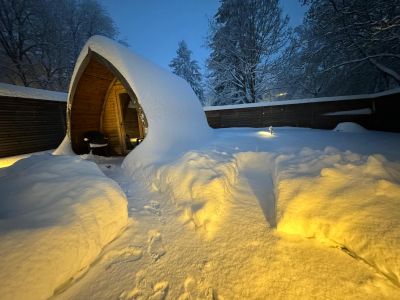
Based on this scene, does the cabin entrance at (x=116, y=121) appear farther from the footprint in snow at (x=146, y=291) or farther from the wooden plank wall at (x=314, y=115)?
the wooden plank wall at (x=314, y=115)

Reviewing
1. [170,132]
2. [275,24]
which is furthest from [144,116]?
[275,24]

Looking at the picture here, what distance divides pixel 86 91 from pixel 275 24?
50.2 ft

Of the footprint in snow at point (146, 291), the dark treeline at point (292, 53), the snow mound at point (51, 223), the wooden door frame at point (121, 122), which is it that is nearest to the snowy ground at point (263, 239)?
the footprint in snow at point (146, 291)

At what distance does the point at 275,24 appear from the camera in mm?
14797

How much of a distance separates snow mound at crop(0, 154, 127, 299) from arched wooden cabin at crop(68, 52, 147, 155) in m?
2.99

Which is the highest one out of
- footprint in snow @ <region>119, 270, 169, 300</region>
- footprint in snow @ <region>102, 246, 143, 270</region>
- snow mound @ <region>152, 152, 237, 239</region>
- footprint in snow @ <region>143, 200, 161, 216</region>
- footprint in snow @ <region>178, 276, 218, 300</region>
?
snow mound @ <region>152, 152, 237, 239</region>

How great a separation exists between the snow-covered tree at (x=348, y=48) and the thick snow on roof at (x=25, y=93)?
16.2 metres

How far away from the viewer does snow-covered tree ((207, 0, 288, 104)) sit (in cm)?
1479

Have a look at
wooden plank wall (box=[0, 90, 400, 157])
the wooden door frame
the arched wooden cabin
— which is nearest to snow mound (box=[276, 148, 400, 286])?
the arched wooden cabin

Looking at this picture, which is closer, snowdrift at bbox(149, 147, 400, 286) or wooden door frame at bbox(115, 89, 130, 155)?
snowdrift at bbox(149, 147, 400, 286)

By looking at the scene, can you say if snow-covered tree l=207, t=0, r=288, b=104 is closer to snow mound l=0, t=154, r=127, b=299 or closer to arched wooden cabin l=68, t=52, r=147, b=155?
arched wooden cabin l=68, t=52, r=147, b=155

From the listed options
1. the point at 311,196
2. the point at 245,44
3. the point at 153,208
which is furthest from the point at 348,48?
the point at 153,208

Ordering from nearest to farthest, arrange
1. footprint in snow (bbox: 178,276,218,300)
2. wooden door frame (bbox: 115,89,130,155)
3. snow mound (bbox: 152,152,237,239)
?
footprint in snow (bbox: 178,276,218,300) → snow mound (bbox: 152,152,237,239) → wooden door frame (bbox: 115,89,130,155)

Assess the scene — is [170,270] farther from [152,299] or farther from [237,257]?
[237,257]
